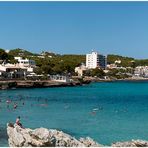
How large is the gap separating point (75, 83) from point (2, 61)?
72.2 ft

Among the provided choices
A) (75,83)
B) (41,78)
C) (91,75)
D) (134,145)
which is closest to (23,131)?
(134,145)

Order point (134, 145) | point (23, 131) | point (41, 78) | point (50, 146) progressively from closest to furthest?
point (50, 146) < point (23, 131) < point (134, 145) < point (41, 78)

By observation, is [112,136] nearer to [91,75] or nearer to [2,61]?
[2,61]

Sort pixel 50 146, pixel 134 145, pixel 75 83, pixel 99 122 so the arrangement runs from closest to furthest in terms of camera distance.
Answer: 1. pixel 50 146
2. pixel 134 145
3. pixel 99 122
4. pixel 75 83

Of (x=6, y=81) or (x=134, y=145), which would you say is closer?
(x=134, y=145)

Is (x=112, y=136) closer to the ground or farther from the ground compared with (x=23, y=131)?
closer to the ground

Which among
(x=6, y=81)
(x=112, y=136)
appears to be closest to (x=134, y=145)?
(x=112, y=136)

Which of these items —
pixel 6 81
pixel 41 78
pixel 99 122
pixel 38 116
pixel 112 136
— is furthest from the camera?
pixel 41 78

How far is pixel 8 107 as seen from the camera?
52.1 m

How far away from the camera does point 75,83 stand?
134 m

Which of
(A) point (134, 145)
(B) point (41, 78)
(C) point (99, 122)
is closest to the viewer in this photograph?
(A) point (134, 145)

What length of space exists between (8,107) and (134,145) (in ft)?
112

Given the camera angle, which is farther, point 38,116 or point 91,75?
point 91,75

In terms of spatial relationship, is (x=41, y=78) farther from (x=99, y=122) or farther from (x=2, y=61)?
(x=99, y=122)
